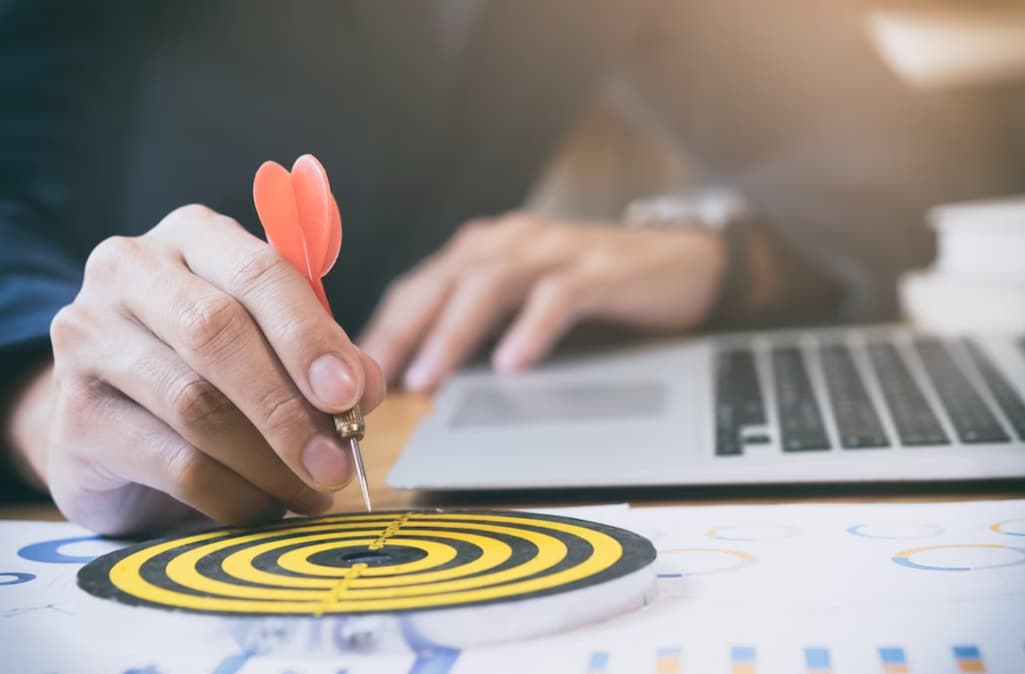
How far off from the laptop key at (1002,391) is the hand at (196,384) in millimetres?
317

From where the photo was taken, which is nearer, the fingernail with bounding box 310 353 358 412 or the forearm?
the fingernail with bounding box 310 353 358 412

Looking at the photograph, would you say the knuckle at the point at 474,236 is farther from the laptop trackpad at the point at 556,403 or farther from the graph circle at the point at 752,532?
the graph circle at the point at 752,532

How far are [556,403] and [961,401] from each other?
0.24m

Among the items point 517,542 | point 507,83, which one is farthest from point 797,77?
point 517,542

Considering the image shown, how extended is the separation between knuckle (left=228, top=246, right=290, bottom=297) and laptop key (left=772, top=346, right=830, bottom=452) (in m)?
0.25

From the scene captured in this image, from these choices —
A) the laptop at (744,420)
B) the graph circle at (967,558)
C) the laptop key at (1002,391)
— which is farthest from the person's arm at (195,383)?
the laptop key at (1002,391)

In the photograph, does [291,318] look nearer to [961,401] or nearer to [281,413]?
[281,413]

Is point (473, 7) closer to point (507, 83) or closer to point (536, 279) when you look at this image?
point (507, 83)

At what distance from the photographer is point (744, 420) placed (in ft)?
1.83

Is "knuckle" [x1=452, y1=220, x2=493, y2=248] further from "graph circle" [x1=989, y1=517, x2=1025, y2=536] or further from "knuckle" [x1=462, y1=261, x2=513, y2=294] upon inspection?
"graph circle" [x1=989, y1=517, x2=1025, y2=536]

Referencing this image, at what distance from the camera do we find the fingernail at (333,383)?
0.39m

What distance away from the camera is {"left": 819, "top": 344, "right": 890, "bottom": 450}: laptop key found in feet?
1.64

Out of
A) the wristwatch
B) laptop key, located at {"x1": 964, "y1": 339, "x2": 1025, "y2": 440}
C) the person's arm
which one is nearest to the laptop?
laptop key, located at {"x1": 964, "y1": 339, "x2": 1025, "y2": 440}

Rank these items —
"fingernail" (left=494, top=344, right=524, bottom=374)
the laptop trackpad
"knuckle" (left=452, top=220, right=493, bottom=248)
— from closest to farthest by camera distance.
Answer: the laptop trackpad
"fingernail" (left=494, top=344, right=524, bottom=374)
"knuckle" (left=452, top=220, right=493, bottom=248)
